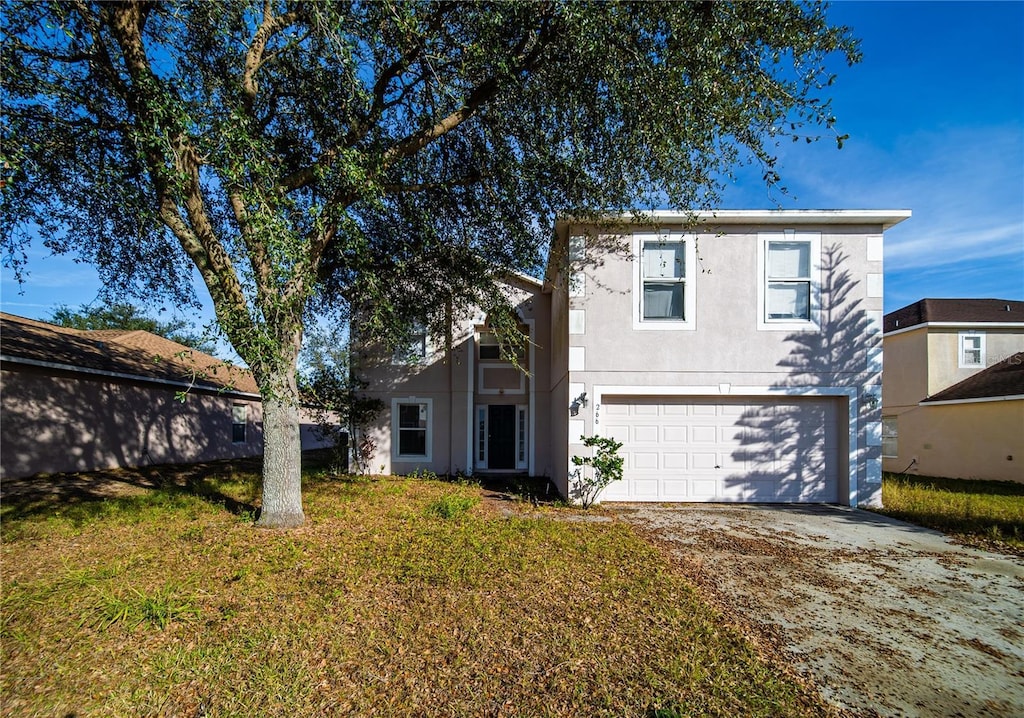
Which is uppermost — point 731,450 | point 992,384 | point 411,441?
point 992,384

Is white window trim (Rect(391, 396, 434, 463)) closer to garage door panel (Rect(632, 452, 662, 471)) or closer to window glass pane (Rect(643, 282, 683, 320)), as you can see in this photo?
garage door panel (Rect(632, 452, 662, 471))

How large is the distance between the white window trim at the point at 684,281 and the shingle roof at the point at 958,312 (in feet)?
42.8

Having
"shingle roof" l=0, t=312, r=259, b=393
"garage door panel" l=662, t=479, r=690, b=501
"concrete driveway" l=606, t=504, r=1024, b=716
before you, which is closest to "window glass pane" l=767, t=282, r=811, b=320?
"garage door panel" l=662, t=479, r=690, b=501

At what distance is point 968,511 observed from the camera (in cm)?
867

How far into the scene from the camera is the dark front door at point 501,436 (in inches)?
562

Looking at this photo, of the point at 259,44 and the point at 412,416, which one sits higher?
the point at 259,44

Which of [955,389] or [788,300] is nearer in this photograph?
[788,300]

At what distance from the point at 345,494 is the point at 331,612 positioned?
566cm

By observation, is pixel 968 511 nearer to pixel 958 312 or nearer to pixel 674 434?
pixel 674 434

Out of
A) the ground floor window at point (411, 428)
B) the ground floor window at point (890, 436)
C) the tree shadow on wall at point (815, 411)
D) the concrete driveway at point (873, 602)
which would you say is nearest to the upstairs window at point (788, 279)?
the tree shadow on wall at point (815, 411)

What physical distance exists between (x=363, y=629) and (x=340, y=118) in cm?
685

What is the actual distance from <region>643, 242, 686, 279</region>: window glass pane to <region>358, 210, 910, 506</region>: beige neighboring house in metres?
0.03

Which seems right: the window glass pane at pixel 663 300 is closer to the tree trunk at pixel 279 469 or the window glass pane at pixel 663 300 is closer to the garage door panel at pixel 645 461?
the garage door panel at pixel 645 461

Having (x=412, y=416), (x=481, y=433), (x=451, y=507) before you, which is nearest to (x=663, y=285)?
(x=451, y=507)
